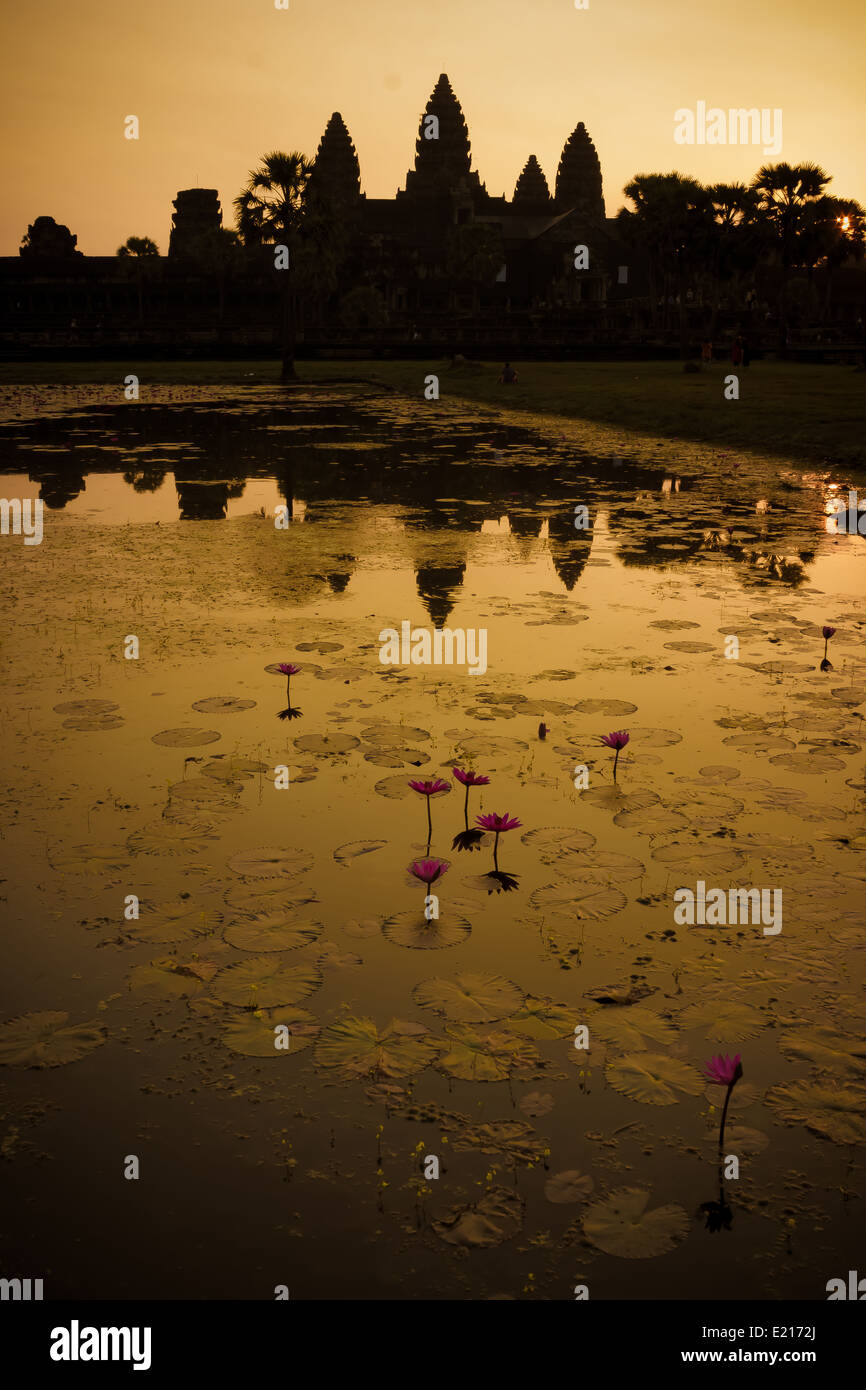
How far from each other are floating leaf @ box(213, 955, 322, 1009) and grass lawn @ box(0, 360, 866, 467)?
1480 cm

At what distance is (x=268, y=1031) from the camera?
2.97m

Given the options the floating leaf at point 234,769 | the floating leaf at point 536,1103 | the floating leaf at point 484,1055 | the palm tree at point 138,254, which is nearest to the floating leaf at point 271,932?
the floating leaf at point 484,1055

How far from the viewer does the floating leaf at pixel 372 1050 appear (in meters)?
2.82

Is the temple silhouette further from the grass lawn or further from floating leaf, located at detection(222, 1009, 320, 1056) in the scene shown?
floating leaf, located at detection(222, 1009, 320, 1056)

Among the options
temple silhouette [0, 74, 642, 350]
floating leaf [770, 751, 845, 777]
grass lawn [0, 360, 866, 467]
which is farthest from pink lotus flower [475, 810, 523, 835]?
temple silhouette [0, 74, 642, 350]

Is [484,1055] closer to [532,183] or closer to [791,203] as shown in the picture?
[791,203]

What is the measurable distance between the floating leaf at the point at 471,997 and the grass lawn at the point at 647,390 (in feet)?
47.8

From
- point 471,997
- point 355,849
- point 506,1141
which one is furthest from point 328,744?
point 506,1141

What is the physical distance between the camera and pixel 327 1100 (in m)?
2.72

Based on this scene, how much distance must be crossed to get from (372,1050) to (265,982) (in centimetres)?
47

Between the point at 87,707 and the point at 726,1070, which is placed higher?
the point at 87,707

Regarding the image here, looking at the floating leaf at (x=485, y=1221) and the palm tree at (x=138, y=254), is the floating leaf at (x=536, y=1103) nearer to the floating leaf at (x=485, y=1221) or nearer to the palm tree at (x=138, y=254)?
the floating leaf at (x=485, y=1221)

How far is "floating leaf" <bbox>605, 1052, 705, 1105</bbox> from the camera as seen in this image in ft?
8.96
